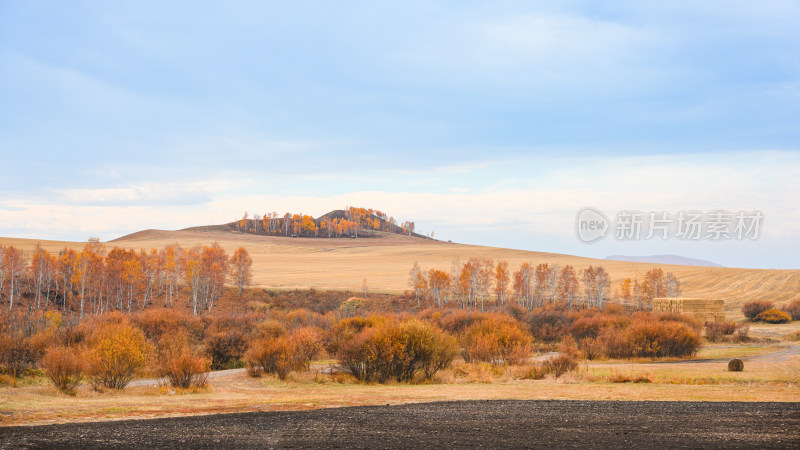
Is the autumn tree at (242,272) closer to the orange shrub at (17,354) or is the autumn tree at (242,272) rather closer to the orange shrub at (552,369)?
the orange shrub at (17,354)

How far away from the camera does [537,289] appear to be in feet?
273

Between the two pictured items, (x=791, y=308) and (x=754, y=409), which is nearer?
(x=754, y=409)

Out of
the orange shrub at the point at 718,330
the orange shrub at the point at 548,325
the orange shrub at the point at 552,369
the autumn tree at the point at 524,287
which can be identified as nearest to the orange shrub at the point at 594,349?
the orange shrub at the point at 552,369

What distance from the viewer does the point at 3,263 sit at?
73.1 meters

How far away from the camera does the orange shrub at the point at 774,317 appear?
58.9 m

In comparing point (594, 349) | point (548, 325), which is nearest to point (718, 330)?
point (548, 325)

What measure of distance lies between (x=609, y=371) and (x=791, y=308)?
48.9m

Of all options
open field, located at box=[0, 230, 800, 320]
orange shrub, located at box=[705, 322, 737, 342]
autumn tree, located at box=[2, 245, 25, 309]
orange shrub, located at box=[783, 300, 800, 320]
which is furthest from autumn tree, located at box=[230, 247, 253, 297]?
orange shrub, located at box=[783, 300, 800, 320]

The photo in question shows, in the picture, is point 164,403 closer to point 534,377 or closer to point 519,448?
point 519,448

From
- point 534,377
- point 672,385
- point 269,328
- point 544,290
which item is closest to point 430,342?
point 534,377

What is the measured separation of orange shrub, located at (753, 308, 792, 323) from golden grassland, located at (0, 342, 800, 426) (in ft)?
115

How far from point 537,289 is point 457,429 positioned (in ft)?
238

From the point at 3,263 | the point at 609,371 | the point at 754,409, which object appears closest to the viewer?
the point at 754,409

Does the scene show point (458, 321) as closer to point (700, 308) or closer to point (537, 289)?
point (700, 308)
